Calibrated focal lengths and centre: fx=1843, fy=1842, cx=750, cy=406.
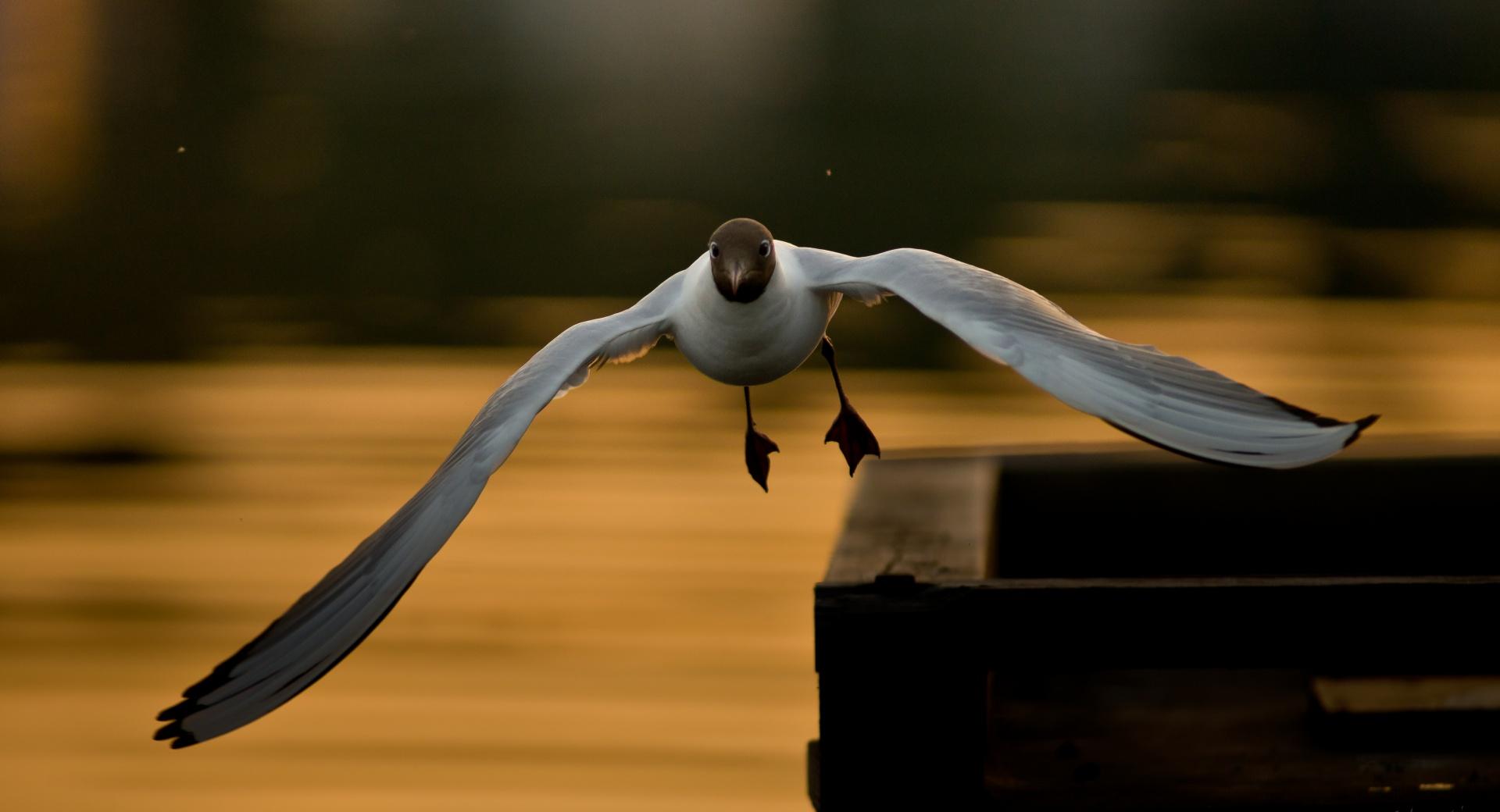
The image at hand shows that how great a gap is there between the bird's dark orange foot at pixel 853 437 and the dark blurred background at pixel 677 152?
6.64 meters

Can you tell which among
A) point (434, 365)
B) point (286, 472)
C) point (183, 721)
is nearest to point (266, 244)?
point (434, 365)

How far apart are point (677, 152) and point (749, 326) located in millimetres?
12030

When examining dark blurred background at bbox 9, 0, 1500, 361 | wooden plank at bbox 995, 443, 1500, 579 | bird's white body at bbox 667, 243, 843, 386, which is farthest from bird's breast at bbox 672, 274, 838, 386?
dark blurred background at bbox 9, 0, 1500, 361

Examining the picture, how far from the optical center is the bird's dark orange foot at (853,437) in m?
3.67

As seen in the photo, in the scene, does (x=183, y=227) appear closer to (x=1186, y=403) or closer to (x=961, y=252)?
(x=961, y=252)

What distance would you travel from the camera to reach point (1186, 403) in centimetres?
257

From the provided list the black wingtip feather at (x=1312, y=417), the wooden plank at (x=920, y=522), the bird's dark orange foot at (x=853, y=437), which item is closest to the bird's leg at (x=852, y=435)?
the bird's dark orange foot at (x=853, y=437)

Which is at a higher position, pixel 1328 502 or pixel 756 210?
pixel 756 210

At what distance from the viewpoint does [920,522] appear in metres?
3.55

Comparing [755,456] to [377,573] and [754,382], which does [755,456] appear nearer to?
[754,382]

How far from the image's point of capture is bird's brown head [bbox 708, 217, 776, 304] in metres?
3.05

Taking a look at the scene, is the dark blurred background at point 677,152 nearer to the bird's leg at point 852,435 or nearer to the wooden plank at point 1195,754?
the bird's leg at point 852,435

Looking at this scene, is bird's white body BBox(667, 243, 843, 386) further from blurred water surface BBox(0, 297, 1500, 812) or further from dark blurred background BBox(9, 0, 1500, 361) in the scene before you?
dark blurred background BBox(9, 0, 1500, 361)

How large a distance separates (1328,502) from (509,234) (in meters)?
8.91
